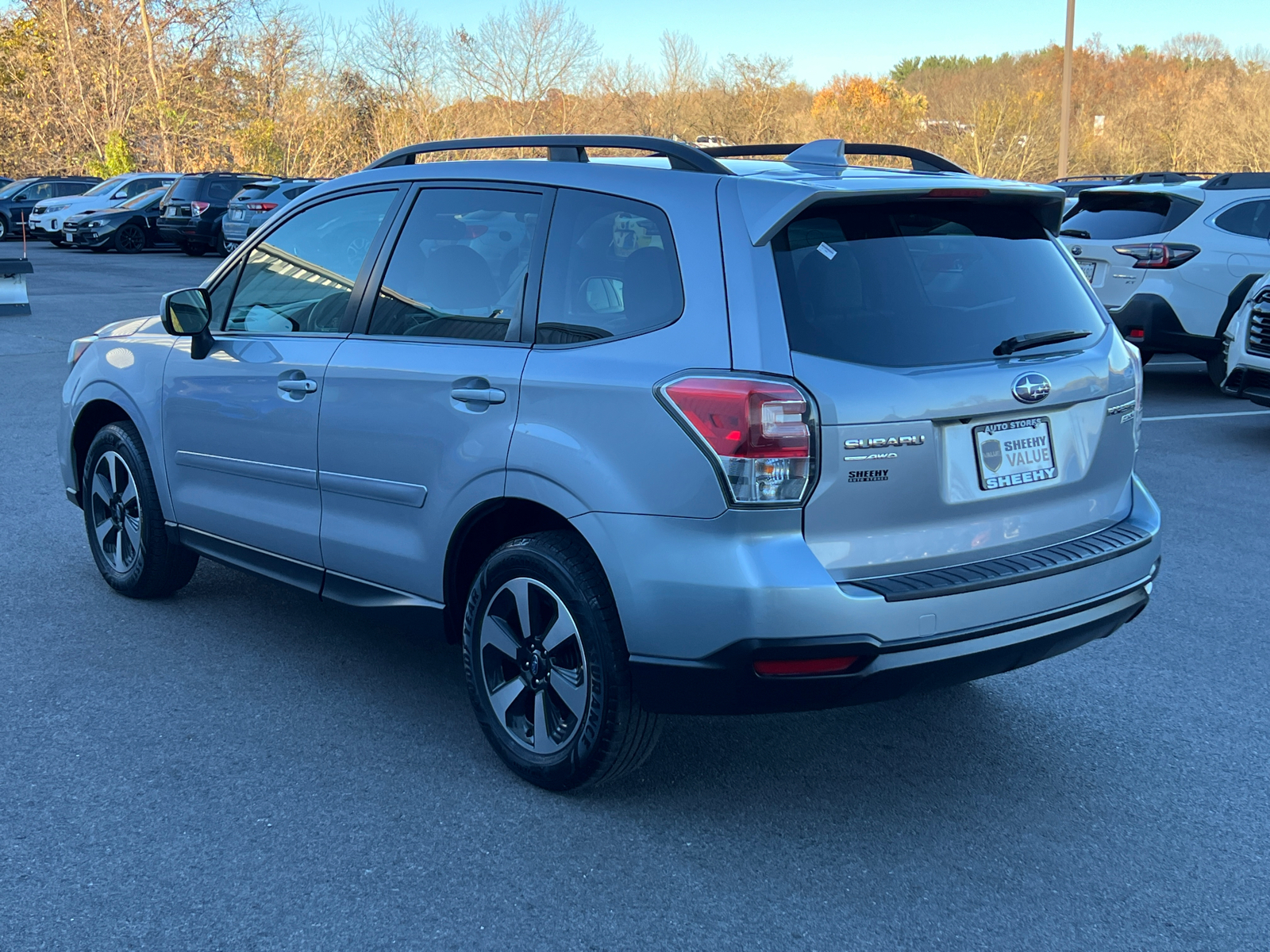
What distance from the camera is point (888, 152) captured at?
4.06m

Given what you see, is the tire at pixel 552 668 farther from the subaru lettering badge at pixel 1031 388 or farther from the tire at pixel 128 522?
the tire at pixel 128 522

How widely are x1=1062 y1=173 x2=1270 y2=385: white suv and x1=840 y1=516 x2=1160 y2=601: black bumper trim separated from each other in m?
8.02

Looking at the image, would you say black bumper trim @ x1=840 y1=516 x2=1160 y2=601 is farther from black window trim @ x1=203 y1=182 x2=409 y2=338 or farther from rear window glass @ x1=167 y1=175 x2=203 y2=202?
rear window glass @ x1=167 y1=175 x2=203 y2=202

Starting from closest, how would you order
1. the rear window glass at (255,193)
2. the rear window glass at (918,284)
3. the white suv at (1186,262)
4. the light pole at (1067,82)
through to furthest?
the rear window glass at (918,284) → the white suv at (1186,262) → the rear window glass at (255,193) → the light pole at (1067,82)

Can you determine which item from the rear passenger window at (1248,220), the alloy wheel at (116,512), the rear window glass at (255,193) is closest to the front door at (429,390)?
the alloy wheel at (116,512)

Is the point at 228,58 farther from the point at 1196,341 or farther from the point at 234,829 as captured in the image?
the point at 234,829

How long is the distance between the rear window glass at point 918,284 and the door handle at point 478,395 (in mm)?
888

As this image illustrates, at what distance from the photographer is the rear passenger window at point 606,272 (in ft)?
11.1

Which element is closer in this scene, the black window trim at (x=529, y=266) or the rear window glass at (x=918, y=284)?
the rear window glass at (x=918, y=284)

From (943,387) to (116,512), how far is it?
3751 millimetres

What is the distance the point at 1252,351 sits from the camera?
29.7 ft

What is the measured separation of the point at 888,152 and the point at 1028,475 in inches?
48.0

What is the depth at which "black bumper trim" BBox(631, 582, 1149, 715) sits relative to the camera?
3084 millimetres

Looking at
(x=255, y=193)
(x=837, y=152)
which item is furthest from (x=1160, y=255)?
(x=255, y=193)
